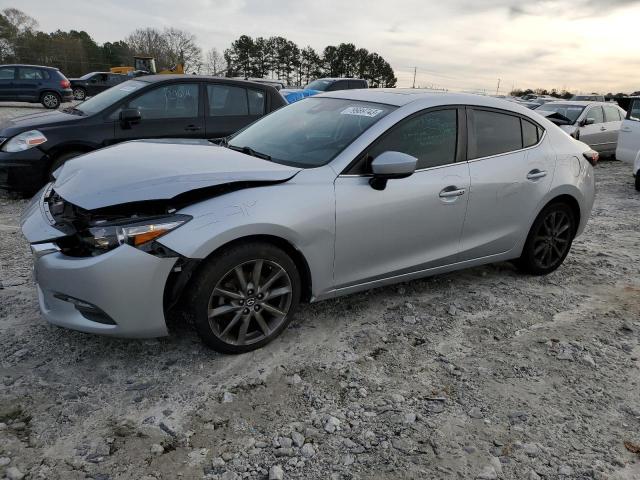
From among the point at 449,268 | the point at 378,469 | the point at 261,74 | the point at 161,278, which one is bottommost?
the point at 378,469

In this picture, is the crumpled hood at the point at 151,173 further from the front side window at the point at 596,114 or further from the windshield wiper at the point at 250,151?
the front side window at the point at 596,114

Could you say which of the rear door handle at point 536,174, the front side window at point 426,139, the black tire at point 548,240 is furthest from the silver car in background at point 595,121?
the front side window at point 426,139

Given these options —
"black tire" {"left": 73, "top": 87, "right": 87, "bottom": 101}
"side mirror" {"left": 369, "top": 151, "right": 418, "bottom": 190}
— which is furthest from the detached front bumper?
"black tire" {"left": 73, "top": 87, "right": 87, "bottom": 101}

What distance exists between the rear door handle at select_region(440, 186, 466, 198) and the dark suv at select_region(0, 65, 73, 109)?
68.6 feet

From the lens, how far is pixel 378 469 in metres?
2.19

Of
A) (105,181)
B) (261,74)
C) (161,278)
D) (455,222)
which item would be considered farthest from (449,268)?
(261,74)

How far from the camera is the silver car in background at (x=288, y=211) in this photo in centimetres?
262

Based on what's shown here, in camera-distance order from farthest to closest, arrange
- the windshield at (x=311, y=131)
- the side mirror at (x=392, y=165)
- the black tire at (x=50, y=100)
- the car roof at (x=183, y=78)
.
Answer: the black tire at (x=50, y=100)
the car roof at (x=183, y=78)
the windshield at (x=311, y=131)
the side mirror at (x=392, y=165)

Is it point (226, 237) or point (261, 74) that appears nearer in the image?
point (226, 237)

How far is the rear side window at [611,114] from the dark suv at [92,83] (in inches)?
898

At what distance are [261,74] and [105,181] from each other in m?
73.5

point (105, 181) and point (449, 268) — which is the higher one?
point (105, 181)

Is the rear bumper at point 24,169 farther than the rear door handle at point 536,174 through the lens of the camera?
Yes

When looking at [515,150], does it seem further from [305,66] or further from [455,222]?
[305,66]
